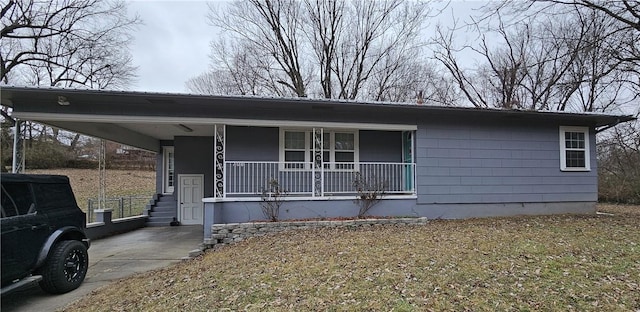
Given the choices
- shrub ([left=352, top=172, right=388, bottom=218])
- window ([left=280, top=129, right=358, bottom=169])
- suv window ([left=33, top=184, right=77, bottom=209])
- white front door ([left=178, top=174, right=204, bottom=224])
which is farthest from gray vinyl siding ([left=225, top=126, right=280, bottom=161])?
suv window ([left=33, top=184, right=77, bottom=209])

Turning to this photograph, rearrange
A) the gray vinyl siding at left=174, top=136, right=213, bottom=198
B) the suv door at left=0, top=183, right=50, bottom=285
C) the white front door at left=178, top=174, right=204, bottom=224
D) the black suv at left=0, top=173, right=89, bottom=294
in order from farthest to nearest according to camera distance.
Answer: the white front door at left=178, top=174, right=204, bottom=224 → the gray vinyl siding at left=174, top=136, right=213, bottom=198 → the black suv at left=0, top=173, right=89, bottom=294 → the suv door at left=0, top=183, right=50, bottom=285

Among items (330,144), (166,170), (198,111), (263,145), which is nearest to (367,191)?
(330,144)

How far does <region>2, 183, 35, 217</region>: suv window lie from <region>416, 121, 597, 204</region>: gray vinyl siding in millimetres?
7964

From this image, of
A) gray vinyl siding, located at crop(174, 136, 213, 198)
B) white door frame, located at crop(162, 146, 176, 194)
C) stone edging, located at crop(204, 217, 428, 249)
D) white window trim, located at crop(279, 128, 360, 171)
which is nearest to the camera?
stone edging, located at crop(204, 217, 428, 249)

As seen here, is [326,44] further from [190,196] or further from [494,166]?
[494,166]

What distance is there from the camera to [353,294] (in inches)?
148

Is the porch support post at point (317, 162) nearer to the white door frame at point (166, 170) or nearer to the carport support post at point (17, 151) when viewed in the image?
the white door frame at point (166, 170)

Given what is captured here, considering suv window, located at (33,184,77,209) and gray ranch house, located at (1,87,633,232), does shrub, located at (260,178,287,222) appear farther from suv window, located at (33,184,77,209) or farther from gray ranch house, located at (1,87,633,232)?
suv window, located at (33,184,77,209)

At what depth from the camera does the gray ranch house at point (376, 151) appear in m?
8.17

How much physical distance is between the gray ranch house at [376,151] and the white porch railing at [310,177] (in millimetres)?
29

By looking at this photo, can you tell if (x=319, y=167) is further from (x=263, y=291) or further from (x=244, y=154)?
(x=263, y=291)

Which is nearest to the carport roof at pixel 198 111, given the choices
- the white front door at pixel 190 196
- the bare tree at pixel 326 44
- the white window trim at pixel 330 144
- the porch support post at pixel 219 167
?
the porch support post at pixel 219 167

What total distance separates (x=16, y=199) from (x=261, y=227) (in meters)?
4.38

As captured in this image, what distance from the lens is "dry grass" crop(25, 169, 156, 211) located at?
18.2m
